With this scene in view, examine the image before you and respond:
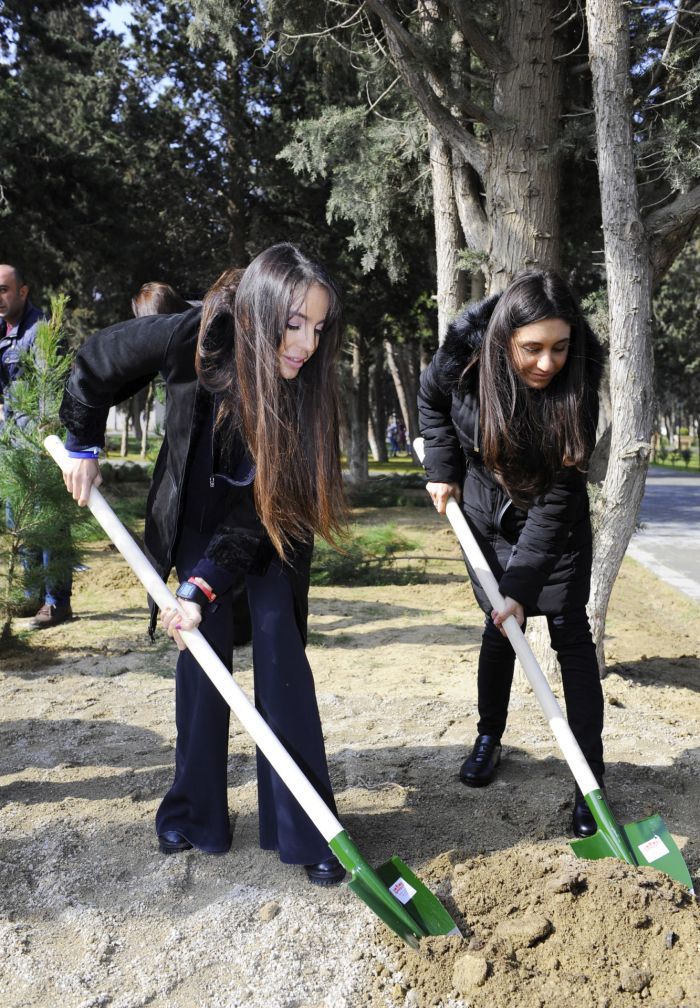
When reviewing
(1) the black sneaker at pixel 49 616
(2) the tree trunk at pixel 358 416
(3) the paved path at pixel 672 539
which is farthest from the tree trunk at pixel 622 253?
(2) the tree trunk at pixel 358 416

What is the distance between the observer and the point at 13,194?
11.9 meters

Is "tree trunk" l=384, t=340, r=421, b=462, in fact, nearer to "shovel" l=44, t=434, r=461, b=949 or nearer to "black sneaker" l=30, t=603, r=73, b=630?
"black sneaker" l=30, t=603, r=73, b=630

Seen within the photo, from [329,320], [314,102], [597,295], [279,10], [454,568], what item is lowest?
[454,568]

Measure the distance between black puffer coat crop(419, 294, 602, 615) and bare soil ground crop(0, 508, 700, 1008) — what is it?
813mm

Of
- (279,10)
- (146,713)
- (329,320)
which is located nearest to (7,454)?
(146,713)

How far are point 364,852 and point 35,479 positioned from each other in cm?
301

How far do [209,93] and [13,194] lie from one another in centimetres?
361

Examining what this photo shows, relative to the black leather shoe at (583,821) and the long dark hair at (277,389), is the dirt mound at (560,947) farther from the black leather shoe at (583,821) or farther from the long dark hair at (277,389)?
A: the long dark hair at (277,389)

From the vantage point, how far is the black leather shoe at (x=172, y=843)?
9.16 feet

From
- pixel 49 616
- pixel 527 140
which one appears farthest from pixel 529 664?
pixel 49 616

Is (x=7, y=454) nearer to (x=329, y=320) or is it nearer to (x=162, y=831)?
(x=162, y=831)

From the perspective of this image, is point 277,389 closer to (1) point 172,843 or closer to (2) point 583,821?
(1) point 172,843

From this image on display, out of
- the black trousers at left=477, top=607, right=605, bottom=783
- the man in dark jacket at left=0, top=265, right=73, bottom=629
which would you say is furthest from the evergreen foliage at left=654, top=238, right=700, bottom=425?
the black trousers at left=477, top=607, right=605, bottom=783

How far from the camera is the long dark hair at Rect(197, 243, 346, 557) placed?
7.71 feet
